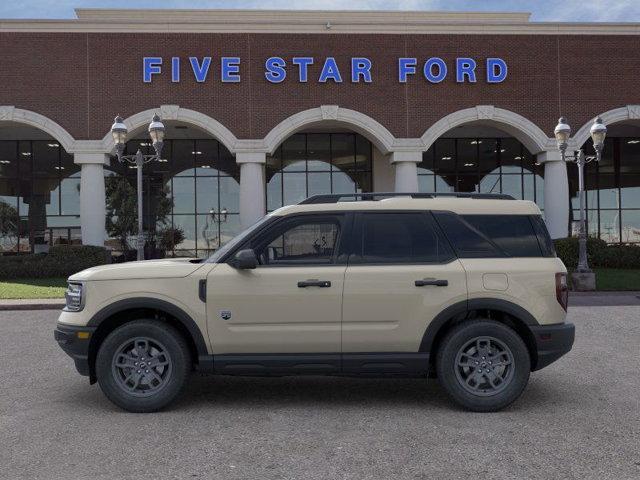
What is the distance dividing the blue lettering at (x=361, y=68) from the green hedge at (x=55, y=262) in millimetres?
12120

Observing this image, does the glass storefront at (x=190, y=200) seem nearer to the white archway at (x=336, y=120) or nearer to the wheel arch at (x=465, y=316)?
the white archway at (x=336, y=120)

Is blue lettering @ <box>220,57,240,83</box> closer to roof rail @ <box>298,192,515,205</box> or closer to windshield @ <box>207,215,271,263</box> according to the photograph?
roof rail @ <box>298,192,515,205</box>

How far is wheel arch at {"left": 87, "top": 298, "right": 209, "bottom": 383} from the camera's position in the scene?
530cm

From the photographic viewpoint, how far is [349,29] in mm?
23359

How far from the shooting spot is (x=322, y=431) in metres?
4.79

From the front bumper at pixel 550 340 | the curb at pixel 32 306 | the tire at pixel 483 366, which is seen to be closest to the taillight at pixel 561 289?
the front bumper at pixel 550 340

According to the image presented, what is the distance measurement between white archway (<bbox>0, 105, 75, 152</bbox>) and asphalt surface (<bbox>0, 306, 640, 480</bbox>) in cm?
1752

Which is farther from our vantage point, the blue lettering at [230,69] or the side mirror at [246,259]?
the blue lettering at [230,69]

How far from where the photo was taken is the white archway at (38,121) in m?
22.4

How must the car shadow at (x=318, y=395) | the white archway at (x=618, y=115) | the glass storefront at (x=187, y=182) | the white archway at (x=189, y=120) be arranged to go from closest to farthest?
the car shadow at (x=318, y=395) → the white archway at (x=189, y=120) → the white archway at (x=618, y=115) → the glass storefront at (x=187, y=182)

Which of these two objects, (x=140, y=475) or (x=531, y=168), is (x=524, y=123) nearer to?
(x=531, y=168)

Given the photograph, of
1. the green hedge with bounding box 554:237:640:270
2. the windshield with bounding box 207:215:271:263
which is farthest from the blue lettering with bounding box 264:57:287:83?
the windshield with bounding box 207:215:271:263

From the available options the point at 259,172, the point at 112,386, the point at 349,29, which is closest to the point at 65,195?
the point at 259,172

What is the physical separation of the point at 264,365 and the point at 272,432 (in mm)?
700
